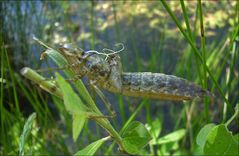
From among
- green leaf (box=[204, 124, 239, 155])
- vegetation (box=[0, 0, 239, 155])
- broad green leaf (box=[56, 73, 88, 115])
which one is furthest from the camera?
vegetation (box=[0, 0, 239, 155])

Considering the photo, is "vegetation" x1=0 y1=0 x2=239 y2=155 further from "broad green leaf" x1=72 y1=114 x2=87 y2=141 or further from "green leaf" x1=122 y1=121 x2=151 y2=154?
"broad green leaf" x1=72 y1=114 x2=87 y2=141

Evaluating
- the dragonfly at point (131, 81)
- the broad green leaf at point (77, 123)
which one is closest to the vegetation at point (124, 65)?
the dragonfly at point (131, 81)

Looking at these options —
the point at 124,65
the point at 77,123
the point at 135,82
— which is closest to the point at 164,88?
the point at 135,82

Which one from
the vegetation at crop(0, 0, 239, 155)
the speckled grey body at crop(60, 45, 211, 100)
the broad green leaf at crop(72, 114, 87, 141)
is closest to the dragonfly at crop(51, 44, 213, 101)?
the speckled grey body at crop(60, 45, 211, 100)

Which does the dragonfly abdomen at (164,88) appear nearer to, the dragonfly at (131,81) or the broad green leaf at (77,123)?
the dragonfly at (131,81)

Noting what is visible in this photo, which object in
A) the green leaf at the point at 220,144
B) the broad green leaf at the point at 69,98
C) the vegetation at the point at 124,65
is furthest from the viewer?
the vegetation at the point at 124,65

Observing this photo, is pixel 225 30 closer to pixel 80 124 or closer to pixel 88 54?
pixel 88 54

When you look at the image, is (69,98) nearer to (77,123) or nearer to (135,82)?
(77,123)

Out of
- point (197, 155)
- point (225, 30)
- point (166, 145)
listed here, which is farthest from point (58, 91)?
point (225, 30)
